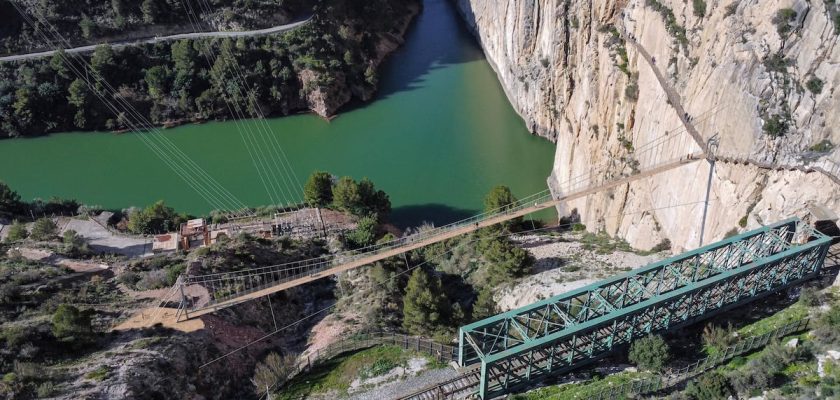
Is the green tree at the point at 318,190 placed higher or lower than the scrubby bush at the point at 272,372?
higher

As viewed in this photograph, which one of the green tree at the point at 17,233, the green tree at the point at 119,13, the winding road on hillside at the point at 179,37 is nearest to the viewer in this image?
the green tree at the point at 17,233

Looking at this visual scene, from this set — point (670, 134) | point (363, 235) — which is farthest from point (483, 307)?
point (670, 134)

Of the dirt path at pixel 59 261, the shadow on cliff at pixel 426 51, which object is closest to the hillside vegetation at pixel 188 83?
the shadow on cliff at pixel 426 51

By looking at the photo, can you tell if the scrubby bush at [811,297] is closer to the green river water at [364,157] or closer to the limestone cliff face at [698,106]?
the limestone cliff face at [698,106]

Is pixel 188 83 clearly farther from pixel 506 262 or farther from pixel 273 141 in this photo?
pixel 506 262

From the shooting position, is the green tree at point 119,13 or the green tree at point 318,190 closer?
the green tree at point 318,190

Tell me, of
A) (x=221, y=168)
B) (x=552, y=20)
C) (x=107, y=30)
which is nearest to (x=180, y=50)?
(x=107, y=30)

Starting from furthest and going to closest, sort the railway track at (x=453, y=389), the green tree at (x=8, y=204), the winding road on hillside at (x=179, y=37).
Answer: the winding road on hillside at (x=179, y=37) < the green tree at (x=8, y=204) < the railway track at (x=453, y=389)

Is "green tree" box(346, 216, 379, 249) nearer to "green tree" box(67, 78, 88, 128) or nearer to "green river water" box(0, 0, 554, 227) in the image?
"green river water" box(0, 0, 554, 227)

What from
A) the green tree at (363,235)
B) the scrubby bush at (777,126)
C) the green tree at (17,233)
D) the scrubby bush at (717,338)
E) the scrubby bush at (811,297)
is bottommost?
the scrubby bush at (717,338)
